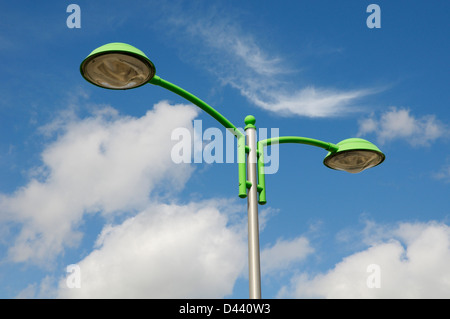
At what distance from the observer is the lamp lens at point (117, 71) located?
7.20 meters

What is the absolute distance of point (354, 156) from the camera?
9453mm

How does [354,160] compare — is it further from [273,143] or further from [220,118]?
[220,118]

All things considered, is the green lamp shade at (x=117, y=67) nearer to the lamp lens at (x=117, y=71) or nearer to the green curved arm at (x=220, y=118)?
the lamp lens at (x=117, y=71)

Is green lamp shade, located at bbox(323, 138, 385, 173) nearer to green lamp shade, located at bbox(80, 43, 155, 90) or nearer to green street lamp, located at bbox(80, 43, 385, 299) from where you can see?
green street lamp, located at bbox(80, 43, 385, 299)

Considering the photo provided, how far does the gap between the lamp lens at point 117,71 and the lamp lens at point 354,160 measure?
3666mm

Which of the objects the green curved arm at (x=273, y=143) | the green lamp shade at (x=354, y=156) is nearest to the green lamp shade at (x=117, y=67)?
the green curved arm at (x=273, y=143)

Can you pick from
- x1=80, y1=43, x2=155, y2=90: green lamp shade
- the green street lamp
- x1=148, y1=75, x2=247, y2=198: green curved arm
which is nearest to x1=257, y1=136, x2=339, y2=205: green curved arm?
the green street lamp

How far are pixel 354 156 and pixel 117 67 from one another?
4.23 meters

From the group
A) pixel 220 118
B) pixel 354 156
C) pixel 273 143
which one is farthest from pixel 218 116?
pixel 354 156
